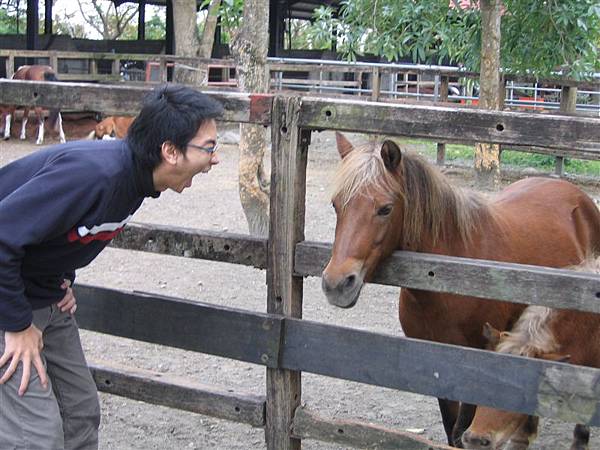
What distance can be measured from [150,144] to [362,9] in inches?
349

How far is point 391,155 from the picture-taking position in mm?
3699

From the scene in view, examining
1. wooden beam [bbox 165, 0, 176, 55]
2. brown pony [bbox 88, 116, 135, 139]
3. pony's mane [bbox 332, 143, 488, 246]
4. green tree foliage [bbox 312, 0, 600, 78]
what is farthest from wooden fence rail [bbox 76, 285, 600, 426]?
wooden beam [bbox 165, 0, 176, 55]

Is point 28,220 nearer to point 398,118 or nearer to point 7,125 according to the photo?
point 398,118

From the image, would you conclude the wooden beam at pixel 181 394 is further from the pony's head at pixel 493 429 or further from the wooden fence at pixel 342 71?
the wooden fence at pixel 342 71

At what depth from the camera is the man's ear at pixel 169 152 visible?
2721 mm

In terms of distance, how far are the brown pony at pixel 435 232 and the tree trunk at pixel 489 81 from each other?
6.61 m

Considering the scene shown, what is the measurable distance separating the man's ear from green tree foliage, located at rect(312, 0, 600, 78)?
8.19 meters

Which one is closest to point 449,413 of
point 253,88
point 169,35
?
point 253,88

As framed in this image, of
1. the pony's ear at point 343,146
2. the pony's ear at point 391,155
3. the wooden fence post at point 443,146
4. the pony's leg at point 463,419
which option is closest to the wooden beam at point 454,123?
the pony's ear at point 391,155

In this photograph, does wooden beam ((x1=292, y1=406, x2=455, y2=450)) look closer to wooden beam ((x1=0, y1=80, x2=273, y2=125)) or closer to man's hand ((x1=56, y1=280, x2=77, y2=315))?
man's hand ((x1=56, y1=280, x2=77, y2=315))

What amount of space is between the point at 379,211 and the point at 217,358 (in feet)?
8.47

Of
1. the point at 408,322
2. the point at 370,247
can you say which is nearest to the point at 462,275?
the point at 370,247

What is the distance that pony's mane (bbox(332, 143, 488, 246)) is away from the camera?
3654mm

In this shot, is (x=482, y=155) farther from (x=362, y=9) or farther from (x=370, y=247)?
(x=370, y=247)
